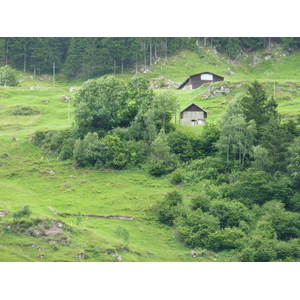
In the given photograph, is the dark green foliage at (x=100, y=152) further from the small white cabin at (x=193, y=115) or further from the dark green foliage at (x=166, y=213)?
the small white cabin at (x=193, y=115)

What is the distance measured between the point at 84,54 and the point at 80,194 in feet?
322

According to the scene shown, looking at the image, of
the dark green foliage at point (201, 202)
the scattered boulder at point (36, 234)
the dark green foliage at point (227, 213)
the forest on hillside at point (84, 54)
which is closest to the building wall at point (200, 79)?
the forest on hillside at point (84, 54)

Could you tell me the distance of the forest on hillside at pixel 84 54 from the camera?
184625mm

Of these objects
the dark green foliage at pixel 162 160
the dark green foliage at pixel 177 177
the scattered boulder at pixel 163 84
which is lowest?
the dark green foliage at pixel 177 177

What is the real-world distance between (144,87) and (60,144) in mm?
20170

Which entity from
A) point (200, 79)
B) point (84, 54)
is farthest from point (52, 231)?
point (84, 54)

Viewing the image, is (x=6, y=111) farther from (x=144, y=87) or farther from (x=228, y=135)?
(x=228, y=135)

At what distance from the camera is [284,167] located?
100938 millimetres

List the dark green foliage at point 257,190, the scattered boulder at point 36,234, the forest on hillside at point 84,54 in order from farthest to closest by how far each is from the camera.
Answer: the forest on hillside at point 84,54 → the dark green foliage at point 257,190 → the scattered boulder at point 36,234

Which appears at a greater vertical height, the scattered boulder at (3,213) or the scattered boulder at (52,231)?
the scattered boulder at (3,213)

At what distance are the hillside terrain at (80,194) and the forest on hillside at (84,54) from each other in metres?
25.5

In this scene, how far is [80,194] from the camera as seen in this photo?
97625 millimetres

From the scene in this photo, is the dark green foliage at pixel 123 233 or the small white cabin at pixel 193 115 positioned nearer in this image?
the dark green foliage at pixel 123 233

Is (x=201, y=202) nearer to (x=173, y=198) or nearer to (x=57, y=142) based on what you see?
(x=173, y=198)
